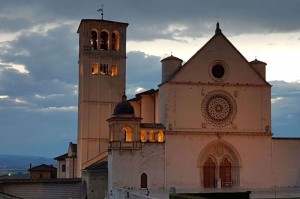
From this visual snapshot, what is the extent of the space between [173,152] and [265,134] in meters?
8.40

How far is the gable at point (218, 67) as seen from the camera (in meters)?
48.5

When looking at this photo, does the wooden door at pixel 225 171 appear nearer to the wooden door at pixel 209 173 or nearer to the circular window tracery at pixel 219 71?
the wooden door at pixel 209 173

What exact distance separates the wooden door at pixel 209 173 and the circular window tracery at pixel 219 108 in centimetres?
343

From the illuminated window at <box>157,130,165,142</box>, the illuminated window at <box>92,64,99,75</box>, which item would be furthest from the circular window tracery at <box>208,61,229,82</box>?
the illuminated window at <box>92,64,99,75</box>

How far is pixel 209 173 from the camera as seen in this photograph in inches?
1944

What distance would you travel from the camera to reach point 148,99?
185 feet

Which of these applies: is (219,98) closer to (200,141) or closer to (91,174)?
(200,141)

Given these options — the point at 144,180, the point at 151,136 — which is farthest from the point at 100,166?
the point at 151,136

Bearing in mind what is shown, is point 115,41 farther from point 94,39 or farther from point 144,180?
point 144,180

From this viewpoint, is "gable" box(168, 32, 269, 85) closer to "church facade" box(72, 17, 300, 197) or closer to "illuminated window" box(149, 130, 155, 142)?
"church facade" box(72, 17, 300, 197)

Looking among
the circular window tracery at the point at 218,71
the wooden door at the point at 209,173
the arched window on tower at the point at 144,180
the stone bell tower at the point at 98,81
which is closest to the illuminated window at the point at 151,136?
the arched window on tower at the point at 144,180

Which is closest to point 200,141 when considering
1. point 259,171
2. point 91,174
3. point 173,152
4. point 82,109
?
point 173,152

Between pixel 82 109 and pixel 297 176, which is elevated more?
pixel 82 109

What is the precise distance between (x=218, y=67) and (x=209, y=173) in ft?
29.2
